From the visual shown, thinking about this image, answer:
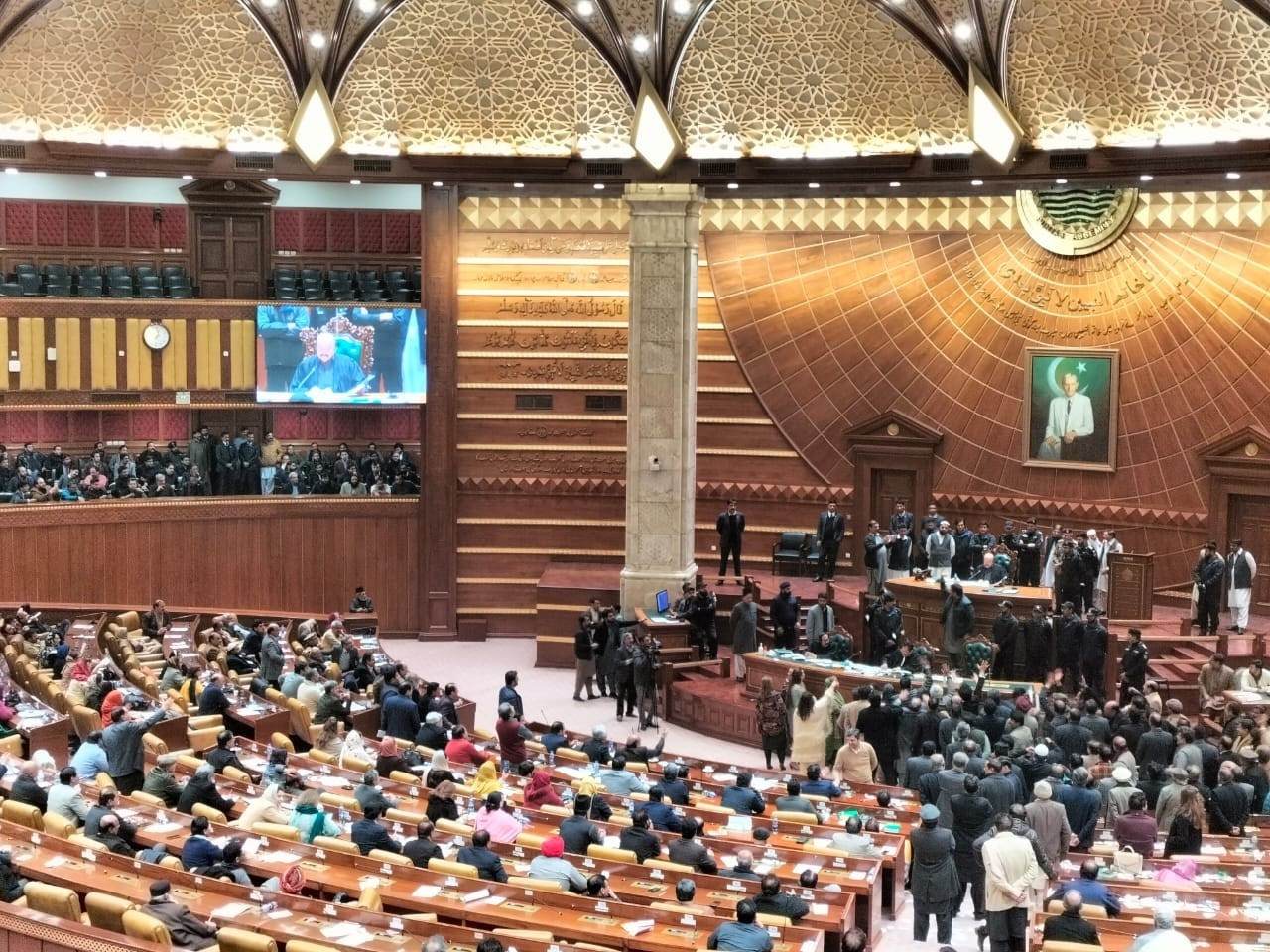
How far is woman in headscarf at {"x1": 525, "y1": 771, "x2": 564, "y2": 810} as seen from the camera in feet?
43.1

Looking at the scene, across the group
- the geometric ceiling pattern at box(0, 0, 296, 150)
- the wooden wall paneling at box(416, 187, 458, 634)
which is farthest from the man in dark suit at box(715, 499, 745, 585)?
the geometric ceiling pattern at box(0, 0, 296, 150)

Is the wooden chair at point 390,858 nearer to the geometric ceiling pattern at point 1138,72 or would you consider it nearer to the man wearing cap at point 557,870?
the man wearing cap at point 557,870

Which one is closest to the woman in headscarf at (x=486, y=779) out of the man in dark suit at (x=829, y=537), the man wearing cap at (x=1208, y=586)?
the man in dark suit at (x=829, y=537)

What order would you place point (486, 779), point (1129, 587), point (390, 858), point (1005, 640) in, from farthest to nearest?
point (1129, 587)
point (1005, 640)
point (486, 779)
point (390, 858)

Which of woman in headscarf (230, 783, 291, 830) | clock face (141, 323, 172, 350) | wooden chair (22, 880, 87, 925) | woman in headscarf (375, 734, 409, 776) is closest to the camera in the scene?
wooden chair (22, 880, 87, 925)

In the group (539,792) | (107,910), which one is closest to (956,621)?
(539,792)

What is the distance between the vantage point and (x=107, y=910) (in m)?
9.46

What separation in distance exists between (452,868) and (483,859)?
9.2 inches

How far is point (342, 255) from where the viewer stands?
2847 cm

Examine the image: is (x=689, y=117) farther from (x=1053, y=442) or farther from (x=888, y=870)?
(x=888, y=870)

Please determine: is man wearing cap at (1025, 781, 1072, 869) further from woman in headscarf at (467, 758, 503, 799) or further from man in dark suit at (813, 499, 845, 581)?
man in dark suit at (813, 499, 845, 581)

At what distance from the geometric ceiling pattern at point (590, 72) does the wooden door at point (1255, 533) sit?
6126 mm

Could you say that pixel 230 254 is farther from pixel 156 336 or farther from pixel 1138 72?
pixel 1138 72

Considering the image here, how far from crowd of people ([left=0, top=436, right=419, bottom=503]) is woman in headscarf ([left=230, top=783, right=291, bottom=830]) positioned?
13.5 m
